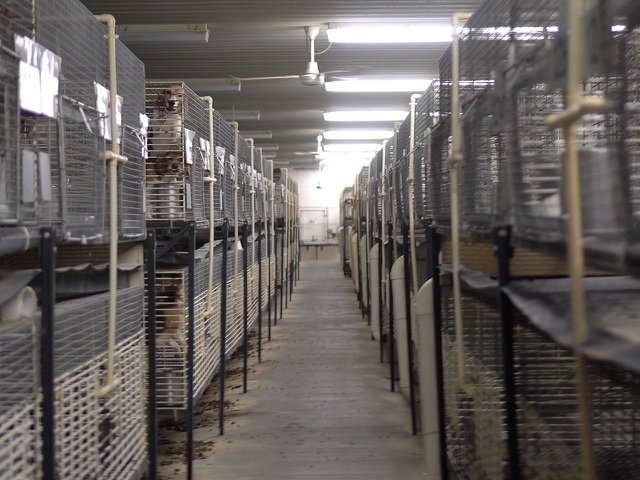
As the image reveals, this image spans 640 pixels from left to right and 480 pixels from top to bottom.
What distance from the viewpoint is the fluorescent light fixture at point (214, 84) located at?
8.34 meters

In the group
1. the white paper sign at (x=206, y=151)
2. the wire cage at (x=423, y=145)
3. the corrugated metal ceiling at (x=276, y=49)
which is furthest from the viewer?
the corrugated metal ceiling at (x=276, y=49)

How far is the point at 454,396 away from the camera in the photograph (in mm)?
2844

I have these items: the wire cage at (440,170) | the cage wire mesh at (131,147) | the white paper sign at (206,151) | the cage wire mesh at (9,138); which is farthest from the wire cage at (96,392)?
the wire cage at (440,170)

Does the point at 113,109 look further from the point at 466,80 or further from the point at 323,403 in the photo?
the point at 323,403

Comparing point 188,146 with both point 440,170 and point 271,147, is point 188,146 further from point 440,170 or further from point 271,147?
point 271,147

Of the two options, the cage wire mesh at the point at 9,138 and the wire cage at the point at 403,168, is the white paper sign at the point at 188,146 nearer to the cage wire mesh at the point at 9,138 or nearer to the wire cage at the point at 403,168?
the wire cage at the point at 403,168

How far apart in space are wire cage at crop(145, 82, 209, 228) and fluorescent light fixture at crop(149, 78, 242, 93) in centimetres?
469

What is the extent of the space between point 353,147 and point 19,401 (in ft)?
46.9

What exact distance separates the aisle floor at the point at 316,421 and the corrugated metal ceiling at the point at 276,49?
10.7 feet

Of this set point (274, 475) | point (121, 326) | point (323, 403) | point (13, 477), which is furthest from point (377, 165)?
point (13, 477)

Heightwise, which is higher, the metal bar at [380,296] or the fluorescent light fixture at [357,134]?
the fluorescent light fixture at [357,134]

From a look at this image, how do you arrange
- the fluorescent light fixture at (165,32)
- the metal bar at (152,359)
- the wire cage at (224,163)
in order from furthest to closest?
1. the fluorescent light fixture at (165,32)
2. the wire cage at (224,163)
3. the metal bar at (152,359)

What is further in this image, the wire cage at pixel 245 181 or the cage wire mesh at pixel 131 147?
the wire cage at pixel 245 181

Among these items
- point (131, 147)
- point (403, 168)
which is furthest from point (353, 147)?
point (131, 147)
